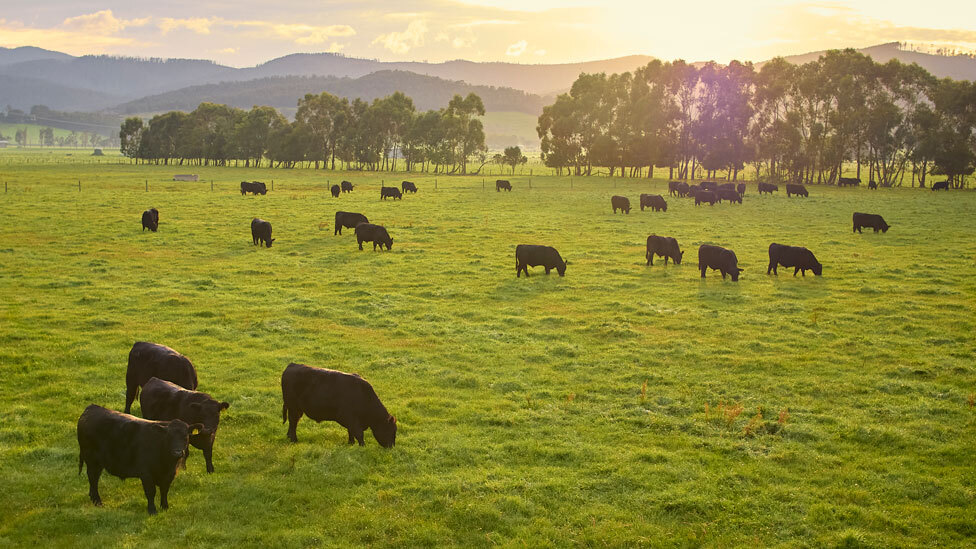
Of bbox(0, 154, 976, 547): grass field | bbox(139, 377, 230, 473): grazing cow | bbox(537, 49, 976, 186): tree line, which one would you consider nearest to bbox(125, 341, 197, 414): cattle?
bbox(0, 154, 976, 547): grass field

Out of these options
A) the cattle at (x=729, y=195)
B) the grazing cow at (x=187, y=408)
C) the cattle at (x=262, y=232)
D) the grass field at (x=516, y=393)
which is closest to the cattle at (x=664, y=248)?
the grass field at (x=516, y=393)

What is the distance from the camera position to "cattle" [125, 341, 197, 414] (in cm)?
1133

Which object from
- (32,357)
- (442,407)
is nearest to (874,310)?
(442,407)

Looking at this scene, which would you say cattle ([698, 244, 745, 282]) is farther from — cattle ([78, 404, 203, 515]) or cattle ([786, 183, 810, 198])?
cattle ([786, 183, 810, 198])

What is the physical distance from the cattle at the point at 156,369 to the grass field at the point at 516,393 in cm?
93

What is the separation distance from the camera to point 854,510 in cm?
884

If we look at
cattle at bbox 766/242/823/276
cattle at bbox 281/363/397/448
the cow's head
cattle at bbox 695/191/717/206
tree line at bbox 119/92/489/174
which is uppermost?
tree line at bbox 119/92/489/174

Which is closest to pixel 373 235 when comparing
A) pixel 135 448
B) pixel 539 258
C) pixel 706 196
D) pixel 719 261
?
pixel 539 258

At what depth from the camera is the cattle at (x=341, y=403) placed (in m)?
10.7

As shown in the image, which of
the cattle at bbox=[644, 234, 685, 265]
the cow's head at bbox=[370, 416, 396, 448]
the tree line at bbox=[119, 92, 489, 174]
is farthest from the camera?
the tree line at bbox=[119, 92, 489, 174]

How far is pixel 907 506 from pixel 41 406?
1454 cm

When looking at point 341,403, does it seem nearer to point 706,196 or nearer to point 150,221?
point 150,221

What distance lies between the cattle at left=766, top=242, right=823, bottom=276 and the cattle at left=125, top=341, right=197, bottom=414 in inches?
880

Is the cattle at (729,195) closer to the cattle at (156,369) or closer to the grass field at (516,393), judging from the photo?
the grass field at (516,393)
